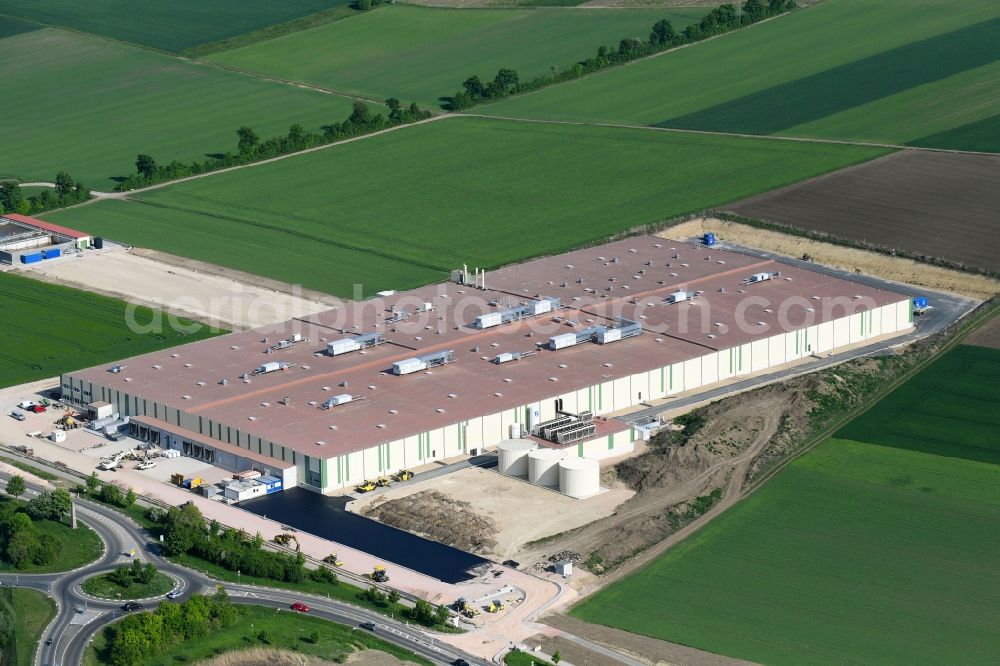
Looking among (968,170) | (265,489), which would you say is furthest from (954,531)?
(968,170)

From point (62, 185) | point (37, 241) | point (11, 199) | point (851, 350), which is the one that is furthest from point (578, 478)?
point (11, 199)

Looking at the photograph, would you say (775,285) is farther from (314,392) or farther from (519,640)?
(519,640)

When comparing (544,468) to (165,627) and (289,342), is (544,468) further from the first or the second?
(165,627)

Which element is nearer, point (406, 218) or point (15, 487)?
point (15, 487)

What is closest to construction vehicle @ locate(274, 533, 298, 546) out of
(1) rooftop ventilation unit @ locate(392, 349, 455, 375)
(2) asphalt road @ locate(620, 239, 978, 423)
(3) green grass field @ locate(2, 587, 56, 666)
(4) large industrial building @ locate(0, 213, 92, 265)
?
(3) green grass field @ locate(2, 587, 56, 666)

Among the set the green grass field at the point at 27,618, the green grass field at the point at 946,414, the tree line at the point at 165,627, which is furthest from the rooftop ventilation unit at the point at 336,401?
the green grass field at the point at 946,414

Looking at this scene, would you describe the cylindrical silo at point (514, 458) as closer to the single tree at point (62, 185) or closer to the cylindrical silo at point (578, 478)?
the cylindrical silo at point (578, 478)
